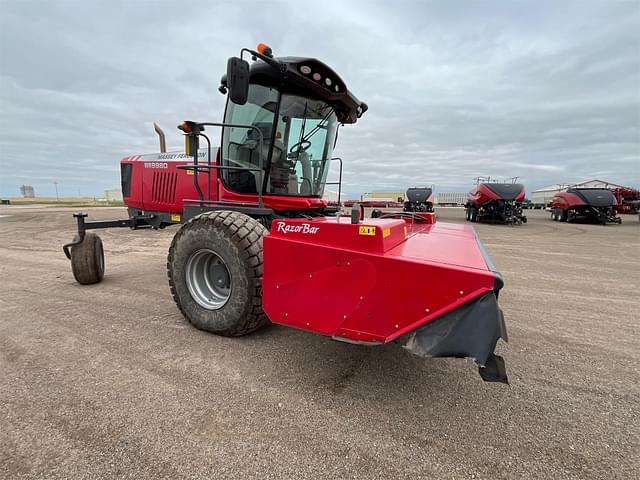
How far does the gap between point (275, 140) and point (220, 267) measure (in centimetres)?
138

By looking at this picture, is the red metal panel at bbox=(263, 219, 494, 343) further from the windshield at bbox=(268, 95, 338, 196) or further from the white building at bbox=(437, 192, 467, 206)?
the white building at bbox=(437, 192, 467, 206)

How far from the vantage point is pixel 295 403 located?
2035mm

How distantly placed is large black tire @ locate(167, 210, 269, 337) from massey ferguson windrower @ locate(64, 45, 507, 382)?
0.04ft

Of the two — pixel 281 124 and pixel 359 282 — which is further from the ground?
pixel 281 124

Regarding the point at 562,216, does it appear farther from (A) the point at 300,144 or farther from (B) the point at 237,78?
(B) the point at 237,78

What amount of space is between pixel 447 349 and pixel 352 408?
0.71 m

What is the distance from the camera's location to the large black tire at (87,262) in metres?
4.59

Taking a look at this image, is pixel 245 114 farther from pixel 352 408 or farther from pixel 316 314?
pixel 352 408

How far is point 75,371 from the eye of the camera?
2.36 meters

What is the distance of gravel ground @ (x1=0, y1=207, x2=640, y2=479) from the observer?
1.61m

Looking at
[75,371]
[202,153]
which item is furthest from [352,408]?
[202,153]

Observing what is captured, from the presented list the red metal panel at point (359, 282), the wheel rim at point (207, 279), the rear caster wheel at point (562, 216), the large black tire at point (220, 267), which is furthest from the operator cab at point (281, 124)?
the rear caster wheel at point (562, 216)

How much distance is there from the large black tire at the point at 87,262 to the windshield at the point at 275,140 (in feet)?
8.51

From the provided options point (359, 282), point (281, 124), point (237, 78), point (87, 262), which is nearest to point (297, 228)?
point (359, 282)
